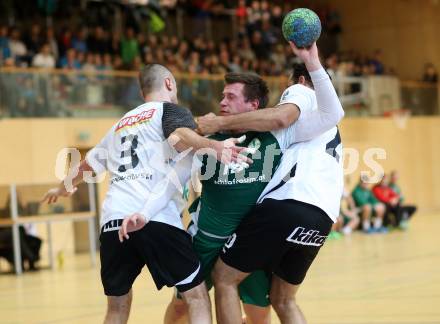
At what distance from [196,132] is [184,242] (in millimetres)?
701

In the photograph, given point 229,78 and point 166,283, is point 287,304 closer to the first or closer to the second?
point 166,283

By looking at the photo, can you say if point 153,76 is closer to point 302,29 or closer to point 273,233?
point 302,29

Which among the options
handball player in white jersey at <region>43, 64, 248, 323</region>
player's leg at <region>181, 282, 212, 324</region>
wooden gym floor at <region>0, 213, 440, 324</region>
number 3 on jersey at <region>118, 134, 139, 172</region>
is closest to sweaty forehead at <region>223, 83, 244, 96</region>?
handball player in white jersey at <region>43, 64, 248, 323</region>

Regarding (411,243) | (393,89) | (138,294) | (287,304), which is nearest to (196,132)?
(287,304)

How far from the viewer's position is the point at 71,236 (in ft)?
60.2

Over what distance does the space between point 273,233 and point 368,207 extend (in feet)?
48.9

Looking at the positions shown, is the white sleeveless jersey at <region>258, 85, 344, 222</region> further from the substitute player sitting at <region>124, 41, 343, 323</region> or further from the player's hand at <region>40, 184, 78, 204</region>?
the player's hand at <region>40, 184, 78, 204</region>

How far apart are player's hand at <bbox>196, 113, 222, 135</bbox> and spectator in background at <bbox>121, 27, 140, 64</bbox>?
1559cm

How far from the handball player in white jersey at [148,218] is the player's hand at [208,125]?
142mm

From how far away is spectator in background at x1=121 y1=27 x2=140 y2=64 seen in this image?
70.6ft

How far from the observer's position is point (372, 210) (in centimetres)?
2080

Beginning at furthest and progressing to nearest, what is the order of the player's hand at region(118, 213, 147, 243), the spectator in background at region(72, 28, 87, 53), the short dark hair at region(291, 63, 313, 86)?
the spectator in background at region(72, 28, 87, 53) < the short dark hair at region(291, 63, 313, 86) < the player's hand at region(118, 213, 147, 243)

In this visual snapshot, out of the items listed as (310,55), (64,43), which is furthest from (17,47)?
(310,55)

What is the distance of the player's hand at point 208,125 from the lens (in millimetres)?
5918
